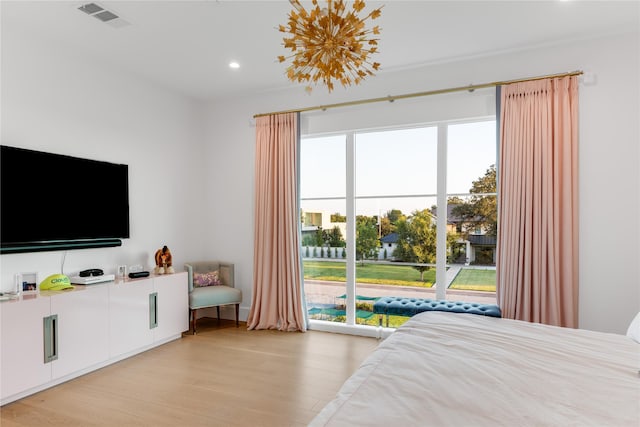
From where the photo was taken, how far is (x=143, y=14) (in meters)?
3.03

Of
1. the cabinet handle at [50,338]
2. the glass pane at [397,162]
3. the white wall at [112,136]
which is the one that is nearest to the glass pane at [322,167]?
the glass pane at [397,162]

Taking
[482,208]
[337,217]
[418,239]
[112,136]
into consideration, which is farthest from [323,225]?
[112,136]

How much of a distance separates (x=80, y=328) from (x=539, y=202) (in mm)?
4186

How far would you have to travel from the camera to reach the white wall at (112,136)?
10.7ft

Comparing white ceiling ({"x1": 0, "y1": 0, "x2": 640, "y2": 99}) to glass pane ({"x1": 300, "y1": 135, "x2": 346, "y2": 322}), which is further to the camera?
glass pane ({"x1": 300, "y1": 135, "x2": 346, "y2": 322})

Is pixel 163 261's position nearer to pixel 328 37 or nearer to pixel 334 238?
pixel 334 238

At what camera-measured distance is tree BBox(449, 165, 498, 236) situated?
12.7 ft

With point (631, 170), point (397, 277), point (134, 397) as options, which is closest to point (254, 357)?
point (134, 397)

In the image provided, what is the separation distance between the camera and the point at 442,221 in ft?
13.4

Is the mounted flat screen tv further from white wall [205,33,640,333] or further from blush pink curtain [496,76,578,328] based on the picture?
white wall [205,33,640,333]

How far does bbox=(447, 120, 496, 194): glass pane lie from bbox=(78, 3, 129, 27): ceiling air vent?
129 inches

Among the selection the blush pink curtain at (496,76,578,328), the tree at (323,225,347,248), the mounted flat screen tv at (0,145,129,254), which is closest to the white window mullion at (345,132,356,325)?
the tree at (323,225,347,248)

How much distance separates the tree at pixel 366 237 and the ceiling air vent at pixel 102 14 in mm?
3028

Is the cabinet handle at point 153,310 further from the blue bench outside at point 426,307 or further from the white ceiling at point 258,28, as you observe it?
the white ceiling at point 258,28
